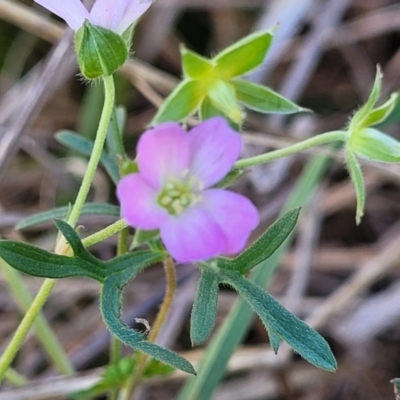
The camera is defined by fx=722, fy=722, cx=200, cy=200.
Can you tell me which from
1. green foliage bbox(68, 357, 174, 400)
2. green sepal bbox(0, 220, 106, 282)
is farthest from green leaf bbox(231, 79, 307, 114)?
Answer: green foliage bbox(68, 357, 174, 400)

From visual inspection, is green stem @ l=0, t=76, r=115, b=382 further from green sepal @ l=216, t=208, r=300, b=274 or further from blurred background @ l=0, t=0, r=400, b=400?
blurred background @ l=0, t=0, r=400, b=400

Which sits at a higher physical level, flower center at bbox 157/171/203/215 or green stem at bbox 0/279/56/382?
flower center at bbox 157/171/203/215

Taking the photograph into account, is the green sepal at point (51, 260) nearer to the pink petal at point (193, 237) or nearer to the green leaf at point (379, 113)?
the pink petal at point (193, 237)

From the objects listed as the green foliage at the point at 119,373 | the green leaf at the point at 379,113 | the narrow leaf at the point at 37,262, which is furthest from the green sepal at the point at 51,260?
the green leaf at the point at 379,113

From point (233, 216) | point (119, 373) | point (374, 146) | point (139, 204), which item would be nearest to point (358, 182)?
point (374, 146)

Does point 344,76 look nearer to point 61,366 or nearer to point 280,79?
point 280,79

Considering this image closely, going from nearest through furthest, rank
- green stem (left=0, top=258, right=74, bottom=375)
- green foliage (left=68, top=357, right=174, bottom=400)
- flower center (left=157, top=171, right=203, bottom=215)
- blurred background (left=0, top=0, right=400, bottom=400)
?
flower center (left=157, top=171, right=203, bottom=215), green foliage (left=68, top=357, right=174, bottom=400), green stem (left=0, top=258, right=74, bottom=375), blurred background (left=0, top=0, right=400, bottom=400)
